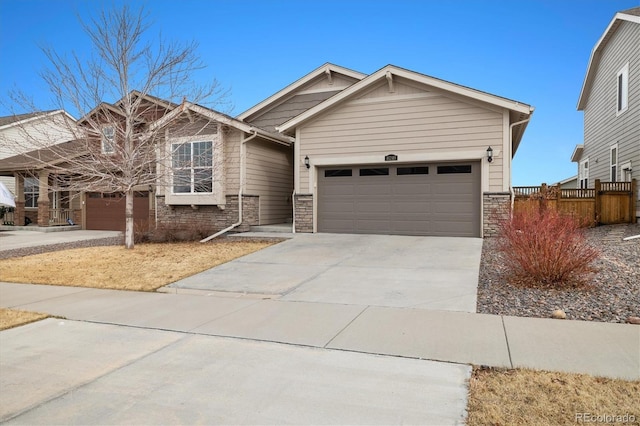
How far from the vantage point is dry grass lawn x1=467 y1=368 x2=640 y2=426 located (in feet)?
9.16

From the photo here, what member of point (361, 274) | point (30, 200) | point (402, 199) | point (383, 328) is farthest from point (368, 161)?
point (30, 200)

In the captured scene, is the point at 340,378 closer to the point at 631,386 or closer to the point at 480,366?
the point at 480,366

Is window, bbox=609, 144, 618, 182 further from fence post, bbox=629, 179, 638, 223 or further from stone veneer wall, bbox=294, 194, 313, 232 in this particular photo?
stone veneer wall, bbox=294, 194, 313, 232

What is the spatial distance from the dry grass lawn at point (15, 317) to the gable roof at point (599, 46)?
62.4 ft

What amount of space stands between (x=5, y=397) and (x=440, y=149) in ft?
39.3

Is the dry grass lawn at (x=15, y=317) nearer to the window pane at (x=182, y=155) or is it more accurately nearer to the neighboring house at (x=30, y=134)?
the neighboring house at (x=30, y=134)

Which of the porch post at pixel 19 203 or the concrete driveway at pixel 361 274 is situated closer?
the concrete driveway at pixel 361 274

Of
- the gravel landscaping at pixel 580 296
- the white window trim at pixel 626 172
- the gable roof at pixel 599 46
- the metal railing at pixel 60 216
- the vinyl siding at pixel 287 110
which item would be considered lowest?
the gravel landscaping at pixel 580 296

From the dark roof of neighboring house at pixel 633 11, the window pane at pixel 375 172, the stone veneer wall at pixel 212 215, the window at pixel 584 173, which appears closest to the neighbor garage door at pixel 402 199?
the window pane at pixel 375 172

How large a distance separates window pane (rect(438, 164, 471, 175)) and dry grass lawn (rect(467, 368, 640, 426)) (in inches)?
397

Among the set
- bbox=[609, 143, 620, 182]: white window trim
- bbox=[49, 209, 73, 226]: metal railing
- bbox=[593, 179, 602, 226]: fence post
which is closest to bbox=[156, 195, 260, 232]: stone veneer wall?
bbox=[49, 209, 73, 226]: metal railing

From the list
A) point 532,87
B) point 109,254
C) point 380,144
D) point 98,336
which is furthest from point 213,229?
point 532,87

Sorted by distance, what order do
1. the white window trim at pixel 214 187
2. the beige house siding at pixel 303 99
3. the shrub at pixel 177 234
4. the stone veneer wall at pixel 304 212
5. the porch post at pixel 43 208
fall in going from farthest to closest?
the porch post at pixel 43 208, the beige house siding at pixel 303 99, the white window trim at pixel 214 187, the stone veneer wall at pixel 304 212, the shrub at pixel 177 234

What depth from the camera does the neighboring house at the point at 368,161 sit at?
12589 millimetres
